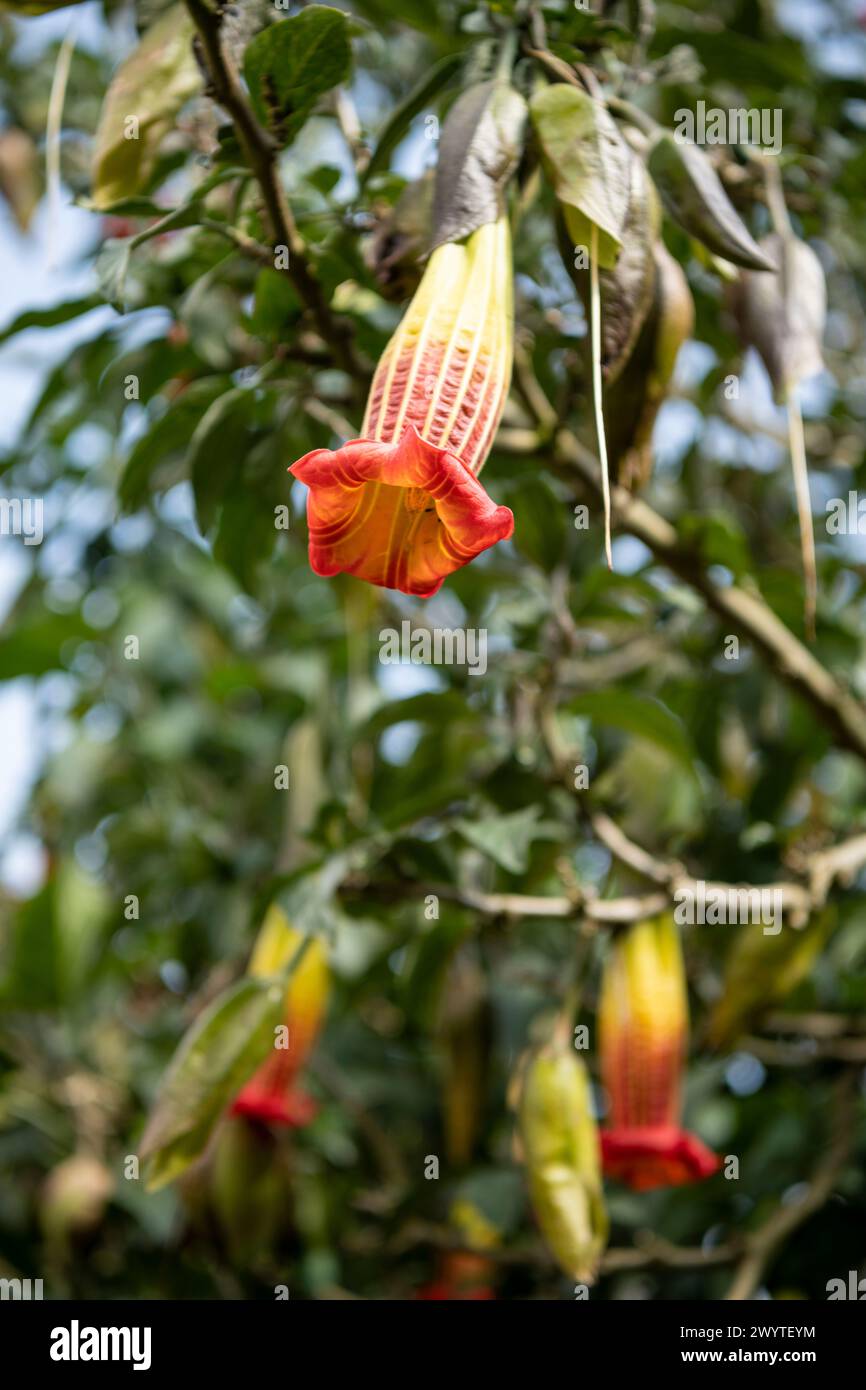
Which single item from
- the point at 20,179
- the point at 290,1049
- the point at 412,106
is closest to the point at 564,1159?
the point at 290,1049

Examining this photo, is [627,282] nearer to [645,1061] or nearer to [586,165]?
[586,165]

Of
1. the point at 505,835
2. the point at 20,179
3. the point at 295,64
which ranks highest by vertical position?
the point at 20,179

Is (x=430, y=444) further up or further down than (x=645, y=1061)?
further up

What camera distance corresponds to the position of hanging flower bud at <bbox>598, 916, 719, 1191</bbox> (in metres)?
1.44

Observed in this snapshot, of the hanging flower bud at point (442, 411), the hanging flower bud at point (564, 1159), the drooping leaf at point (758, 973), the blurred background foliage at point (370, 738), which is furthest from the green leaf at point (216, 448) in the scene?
the drooping leaf at point (758, 973)

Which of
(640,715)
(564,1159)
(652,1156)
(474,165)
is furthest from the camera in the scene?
(640,715)

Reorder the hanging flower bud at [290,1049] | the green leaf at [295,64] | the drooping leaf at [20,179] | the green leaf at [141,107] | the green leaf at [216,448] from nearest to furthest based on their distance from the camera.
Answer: the green leaf at [295,64] < the green leaf at [141,107] < the green leaf at [216,448] < the hanging flower bud at [290,1049] < the drooping leaf at [20,179]

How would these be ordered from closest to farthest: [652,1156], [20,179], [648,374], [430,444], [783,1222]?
[430,444] → [648,374] → [652,1156] → [783,1222] → [20,179]

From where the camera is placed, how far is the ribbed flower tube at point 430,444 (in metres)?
0.79

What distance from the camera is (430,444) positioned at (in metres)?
0.80

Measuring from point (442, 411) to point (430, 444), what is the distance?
0.05 meters

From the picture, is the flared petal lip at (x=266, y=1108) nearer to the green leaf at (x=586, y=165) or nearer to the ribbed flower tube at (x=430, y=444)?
the ribbed flower tube at (x=430, y=444)

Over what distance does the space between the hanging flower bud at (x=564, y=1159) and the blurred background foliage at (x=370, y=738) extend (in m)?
0.19
